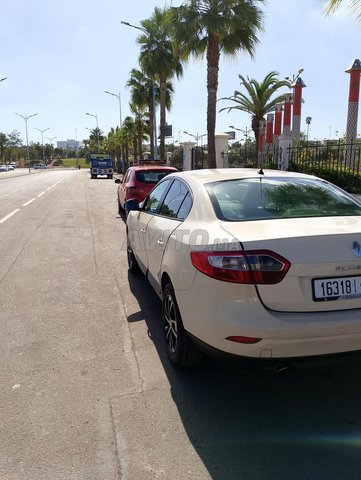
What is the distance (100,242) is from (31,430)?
6.39 meters

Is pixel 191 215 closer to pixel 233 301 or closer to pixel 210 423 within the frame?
pixel 233 301

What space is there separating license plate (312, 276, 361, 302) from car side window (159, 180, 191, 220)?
139cm

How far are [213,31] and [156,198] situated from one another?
15.2 meters

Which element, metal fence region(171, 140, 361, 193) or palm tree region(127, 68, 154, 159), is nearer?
metal fence region(171, 140, 361, 193)

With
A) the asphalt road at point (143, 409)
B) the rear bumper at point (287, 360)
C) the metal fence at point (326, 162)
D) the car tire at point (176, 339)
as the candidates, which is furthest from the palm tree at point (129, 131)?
the rear bumper at point (287, 360)

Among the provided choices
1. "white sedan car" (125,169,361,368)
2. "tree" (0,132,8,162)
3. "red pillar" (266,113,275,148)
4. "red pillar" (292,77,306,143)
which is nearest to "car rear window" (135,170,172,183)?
"white sedan car" (125,169,361,368)

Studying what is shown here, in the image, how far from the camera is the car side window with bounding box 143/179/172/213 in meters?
4.78

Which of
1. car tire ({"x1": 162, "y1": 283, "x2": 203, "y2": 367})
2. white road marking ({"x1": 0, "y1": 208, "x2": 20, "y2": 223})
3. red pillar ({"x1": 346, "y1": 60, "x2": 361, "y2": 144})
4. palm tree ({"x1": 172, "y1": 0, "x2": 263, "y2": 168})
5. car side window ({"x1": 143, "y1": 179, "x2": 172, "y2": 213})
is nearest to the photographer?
car tire ({"x1": 162, "y1": 283, "x2": 203, "y2": 367})

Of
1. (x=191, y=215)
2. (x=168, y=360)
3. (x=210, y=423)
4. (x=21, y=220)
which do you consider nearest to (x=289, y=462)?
(x=210, y=423)

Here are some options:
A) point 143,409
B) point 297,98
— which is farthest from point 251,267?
point 297,98

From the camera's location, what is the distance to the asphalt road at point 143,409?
7.91ft

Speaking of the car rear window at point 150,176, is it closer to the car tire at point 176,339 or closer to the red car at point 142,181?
the red car at point 142,181

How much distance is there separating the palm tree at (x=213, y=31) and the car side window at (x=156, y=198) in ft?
48.2

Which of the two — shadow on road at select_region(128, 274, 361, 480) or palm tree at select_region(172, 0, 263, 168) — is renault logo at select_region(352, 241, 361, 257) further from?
palm tree at select_region(172, 0, 263, 168)
